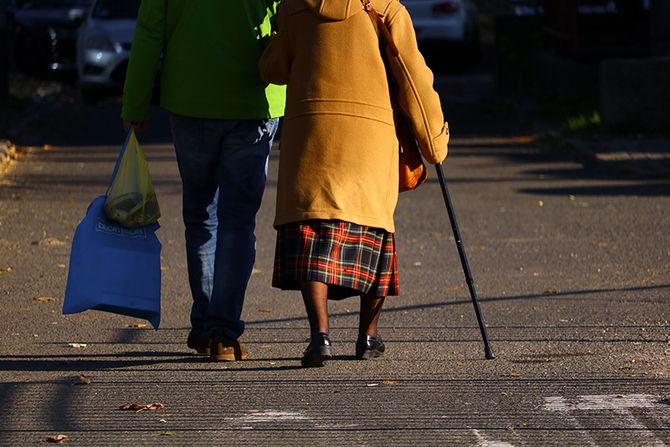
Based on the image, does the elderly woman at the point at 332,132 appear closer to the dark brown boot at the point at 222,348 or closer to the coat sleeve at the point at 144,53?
the dark brown boot at the point at 222,348

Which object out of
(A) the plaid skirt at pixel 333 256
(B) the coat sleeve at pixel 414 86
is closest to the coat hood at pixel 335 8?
(B) the coat sleeve at pixel 414 86

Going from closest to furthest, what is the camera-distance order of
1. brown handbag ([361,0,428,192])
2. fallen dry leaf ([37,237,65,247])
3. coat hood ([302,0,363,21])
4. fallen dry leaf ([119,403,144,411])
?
fallen dry leaf ([119,403,144,411]) < coat hood ([302,0,363,21]) < brown handbag ([361,0,428,192]) < fallen dry leaf ([37,237,65,247])

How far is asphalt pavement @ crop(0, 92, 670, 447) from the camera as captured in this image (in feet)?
16.4

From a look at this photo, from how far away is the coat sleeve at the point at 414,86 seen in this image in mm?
5777

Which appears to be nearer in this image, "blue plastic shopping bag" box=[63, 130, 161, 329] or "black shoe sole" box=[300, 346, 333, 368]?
"black shoe sole" box=[300, 346, 333, 368]

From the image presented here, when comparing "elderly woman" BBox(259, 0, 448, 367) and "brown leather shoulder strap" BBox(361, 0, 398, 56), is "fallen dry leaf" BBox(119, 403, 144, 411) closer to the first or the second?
"elderly woman" BBox(259, 0, 448, 367)

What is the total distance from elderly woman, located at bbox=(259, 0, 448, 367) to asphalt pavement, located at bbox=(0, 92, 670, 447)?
457mm

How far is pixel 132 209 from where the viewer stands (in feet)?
20.2

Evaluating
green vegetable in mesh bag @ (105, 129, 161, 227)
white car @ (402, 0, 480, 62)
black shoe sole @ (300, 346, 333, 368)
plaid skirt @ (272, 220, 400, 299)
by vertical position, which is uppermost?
green vegetable in mesh bag @ (105, 129, 161, 227)

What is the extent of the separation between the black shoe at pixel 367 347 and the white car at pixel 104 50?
13955mm

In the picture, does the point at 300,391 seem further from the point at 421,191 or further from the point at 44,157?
the point at 44,157

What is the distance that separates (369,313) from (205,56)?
127 cm

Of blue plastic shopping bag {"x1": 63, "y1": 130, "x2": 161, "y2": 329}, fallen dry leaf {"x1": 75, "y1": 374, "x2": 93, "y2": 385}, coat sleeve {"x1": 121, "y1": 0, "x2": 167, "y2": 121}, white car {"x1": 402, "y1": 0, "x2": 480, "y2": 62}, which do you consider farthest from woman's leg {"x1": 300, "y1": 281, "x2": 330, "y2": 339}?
white car {"x1": 402, "y1": 0, "x2": 480, "y2": 62}

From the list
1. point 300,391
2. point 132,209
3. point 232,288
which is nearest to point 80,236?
point 132,209
